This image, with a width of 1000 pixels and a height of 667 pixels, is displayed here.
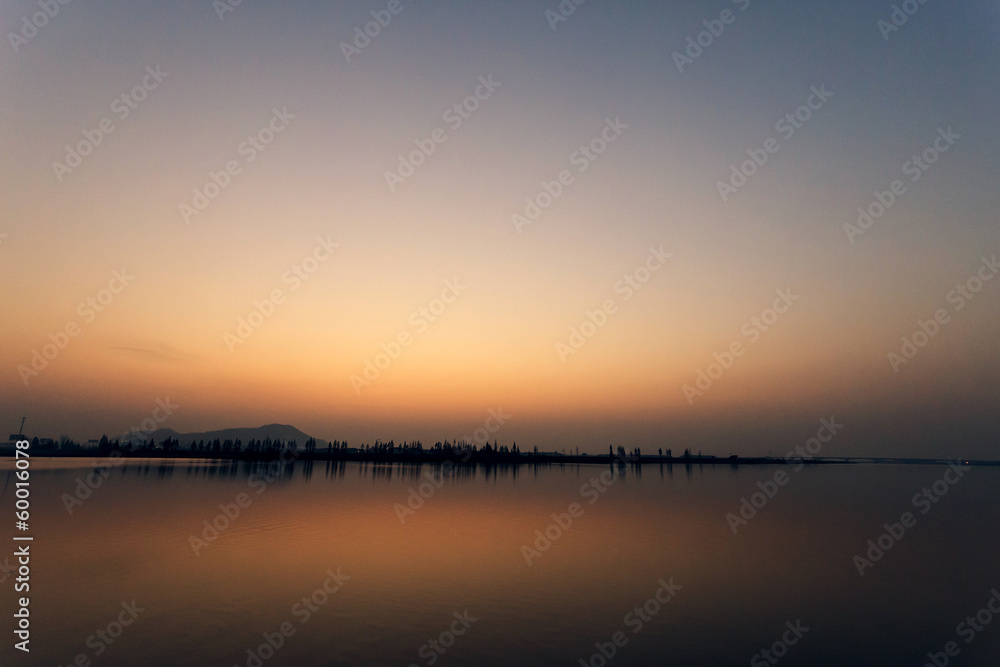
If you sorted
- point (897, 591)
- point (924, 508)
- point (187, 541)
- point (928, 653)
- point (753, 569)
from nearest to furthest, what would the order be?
point (928, 653) < point (897, 591) < point (753, 569) < point (187, 541) < point (924, 508)

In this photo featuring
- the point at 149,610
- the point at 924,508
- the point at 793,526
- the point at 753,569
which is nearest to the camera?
the point at 149,610

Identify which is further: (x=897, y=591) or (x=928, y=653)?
(x=897, y=591)

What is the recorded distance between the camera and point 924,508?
57.1 m

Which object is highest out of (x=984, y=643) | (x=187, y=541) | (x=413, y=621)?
(x=187, y=541)

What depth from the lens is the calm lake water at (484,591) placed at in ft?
51.5

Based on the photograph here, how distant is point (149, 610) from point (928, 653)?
2683 cm

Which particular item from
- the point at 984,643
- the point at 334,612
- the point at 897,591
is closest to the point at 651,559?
the point at 897,591

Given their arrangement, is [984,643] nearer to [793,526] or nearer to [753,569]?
[753,569]

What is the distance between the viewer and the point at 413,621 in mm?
17734

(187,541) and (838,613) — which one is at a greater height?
(187,541)

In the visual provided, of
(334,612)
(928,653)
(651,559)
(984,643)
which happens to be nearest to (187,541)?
(334,612)

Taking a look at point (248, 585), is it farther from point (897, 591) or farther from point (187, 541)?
point (897, 591)

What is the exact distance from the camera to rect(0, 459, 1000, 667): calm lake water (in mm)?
15688

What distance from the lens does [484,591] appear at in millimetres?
21375
